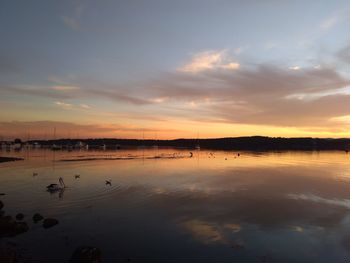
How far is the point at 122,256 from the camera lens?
17.0 metres

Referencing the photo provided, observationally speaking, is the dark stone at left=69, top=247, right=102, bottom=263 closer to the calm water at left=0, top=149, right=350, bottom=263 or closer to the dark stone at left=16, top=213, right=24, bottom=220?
the calm water at left=0, top=149, right=350, bottom=263

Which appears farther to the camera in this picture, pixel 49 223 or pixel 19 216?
pixel 19 216

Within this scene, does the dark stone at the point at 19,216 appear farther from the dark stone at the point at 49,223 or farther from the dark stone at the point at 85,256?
the dark stone at the point at 85,256

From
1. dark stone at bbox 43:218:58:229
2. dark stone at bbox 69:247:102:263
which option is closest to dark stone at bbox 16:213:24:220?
dark stone at bbox 43:218:58:229

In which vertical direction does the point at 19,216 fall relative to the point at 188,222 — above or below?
above

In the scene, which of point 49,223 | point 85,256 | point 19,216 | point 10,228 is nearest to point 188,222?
point 49,223

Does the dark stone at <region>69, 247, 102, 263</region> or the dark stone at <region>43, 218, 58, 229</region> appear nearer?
the dark stone at <region>69, 247, 102, 263</region>

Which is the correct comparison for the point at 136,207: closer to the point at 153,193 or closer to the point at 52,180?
the point at 153,193

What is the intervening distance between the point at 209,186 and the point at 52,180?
73.2 ft

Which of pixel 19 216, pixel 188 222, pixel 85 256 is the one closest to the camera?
pixel 85 256

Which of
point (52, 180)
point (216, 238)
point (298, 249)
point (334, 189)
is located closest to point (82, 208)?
point (216, 238)

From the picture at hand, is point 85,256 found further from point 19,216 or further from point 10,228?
point 19,216

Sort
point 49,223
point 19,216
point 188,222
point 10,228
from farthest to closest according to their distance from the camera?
point 19,216
point 188,222
point 49,223
point 10,228

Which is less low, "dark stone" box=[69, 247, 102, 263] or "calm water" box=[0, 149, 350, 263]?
"dark stone" box=[69, 247, 102, 263]
